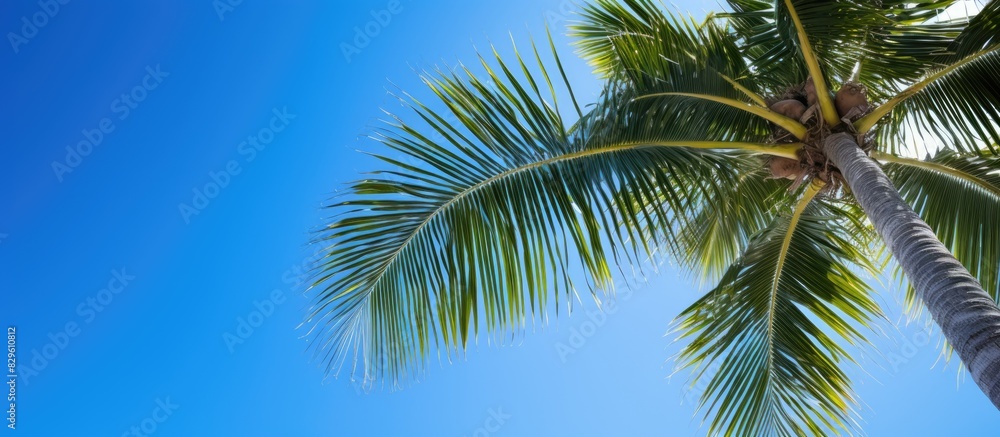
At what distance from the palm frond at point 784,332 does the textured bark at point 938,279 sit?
43.1 inches

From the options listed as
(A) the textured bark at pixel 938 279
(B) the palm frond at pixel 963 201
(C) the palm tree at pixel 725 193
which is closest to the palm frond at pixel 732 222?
(C) the palm tree at pixel 725 193

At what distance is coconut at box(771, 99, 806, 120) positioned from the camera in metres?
4.89

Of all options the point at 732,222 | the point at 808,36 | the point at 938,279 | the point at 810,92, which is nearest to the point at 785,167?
the point at 810,92

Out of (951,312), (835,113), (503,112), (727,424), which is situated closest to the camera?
(951,312)

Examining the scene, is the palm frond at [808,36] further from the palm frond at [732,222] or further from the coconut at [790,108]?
the palm frond at [732,222]

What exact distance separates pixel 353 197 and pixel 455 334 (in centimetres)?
107

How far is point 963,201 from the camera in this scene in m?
5.14

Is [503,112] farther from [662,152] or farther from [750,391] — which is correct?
[750,391]

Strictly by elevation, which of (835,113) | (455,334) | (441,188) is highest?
(835,113)

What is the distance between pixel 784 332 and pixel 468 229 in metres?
2.55

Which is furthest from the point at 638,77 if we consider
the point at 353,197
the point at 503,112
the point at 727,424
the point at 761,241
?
the point at 727,424

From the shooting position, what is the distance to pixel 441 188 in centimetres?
438

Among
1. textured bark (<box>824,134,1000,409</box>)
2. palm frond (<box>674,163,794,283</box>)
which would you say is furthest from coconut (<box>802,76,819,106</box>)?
textured bark (<box>824,134,1000,409</box>)

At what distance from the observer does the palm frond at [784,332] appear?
5.02 m
